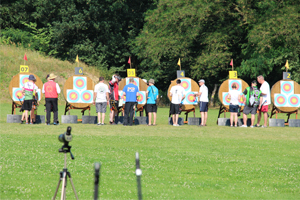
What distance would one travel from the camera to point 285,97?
66.1 ft

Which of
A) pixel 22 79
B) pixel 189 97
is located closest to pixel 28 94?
pixel 22 79

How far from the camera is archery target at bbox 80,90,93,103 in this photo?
19359 millimetres

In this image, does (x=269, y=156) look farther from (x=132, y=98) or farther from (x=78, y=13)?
(x=78, y=13)

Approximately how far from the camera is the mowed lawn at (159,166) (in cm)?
659

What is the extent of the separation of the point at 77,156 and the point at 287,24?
24338 millimetres

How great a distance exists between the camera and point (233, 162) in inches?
362

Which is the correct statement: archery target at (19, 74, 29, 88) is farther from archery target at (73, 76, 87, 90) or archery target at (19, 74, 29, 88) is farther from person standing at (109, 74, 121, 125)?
person standing at (109, 74, 121, 125)

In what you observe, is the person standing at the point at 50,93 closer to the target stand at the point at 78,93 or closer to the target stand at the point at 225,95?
the target stand at the point at 78,93

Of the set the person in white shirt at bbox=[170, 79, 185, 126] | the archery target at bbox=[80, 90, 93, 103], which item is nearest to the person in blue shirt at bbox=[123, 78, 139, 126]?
the person in white shirt at bbox=[170, 79, 185, 126]

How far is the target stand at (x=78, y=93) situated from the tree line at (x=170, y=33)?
51.3ft

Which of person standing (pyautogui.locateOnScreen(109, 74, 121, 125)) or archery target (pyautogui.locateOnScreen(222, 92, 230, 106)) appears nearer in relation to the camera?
person standing (pyautogui.locateOnScreen(109, 74, 121, 125))

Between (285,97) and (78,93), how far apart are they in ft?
32.5

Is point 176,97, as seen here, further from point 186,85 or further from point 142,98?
point 186,85

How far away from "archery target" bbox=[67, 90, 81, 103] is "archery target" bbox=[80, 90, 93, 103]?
0.19 metres
